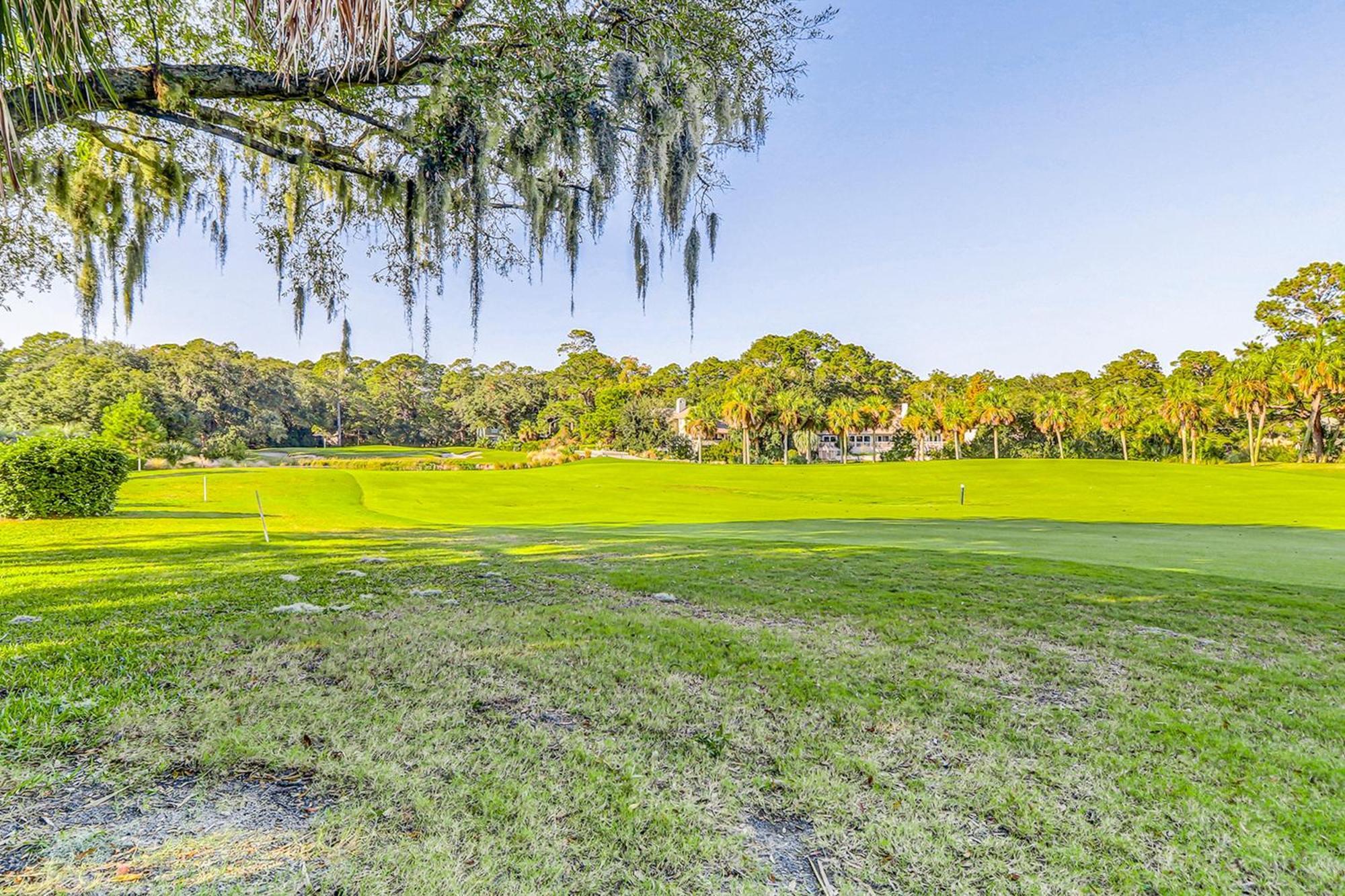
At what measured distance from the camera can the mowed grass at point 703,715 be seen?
176cm

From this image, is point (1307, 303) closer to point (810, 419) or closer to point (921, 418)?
point (921, 418)

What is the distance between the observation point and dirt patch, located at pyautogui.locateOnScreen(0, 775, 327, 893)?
5.16 ft

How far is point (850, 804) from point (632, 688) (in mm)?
1335

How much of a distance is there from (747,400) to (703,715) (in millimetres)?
40971

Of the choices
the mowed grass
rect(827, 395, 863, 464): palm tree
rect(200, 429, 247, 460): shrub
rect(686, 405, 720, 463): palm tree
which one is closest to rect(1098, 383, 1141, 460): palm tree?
rect(827, 395, 863, 464): palm tree

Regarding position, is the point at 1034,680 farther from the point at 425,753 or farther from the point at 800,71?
the point at 800,71

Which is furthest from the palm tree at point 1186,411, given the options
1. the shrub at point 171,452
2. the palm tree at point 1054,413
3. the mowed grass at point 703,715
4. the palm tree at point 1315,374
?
the shrub at point 171,452

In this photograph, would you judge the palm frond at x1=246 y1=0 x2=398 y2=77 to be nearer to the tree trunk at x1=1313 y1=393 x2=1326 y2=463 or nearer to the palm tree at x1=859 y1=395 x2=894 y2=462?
the palm tree at x1=859 y1=395 x2=894 y2=462

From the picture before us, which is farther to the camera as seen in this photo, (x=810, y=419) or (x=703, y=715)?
(x=810, y=419)

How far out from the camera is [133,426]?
26.6 metres

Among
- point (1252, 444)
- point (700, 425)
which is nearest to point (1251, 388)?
point (1252, 444)

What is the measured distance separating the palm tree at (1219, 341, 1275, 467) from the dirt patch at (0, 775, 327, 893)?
157 feet

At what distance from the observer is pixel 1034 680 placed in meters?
3.25

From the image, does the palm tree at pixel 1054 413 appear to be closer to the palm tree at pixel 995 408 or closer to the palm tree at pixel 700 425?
the palm tree at pixel 995 408
